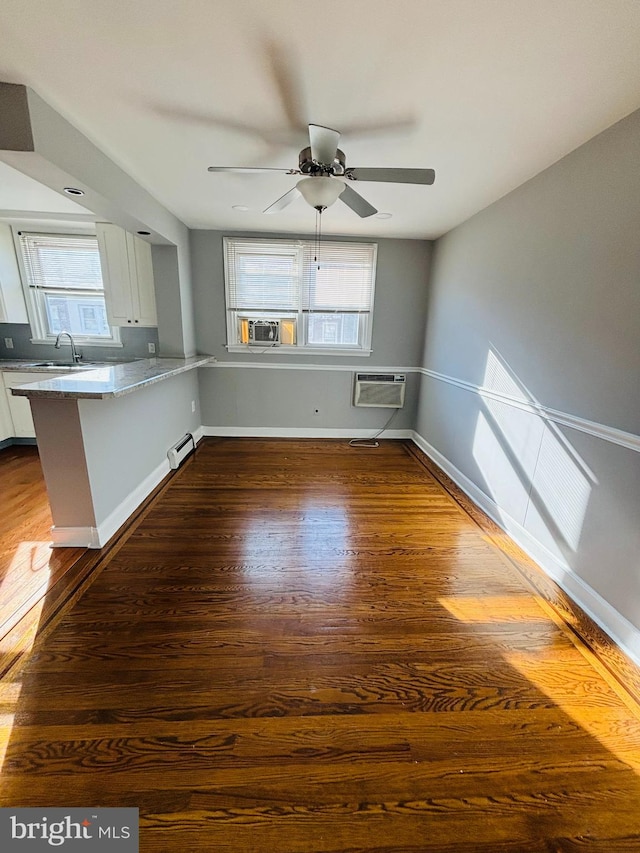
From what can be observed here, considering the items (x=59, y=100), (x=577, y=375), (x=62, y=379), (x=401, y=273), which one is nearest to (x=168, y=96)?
(x=59, y=100)

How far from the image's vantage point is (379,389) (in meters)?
4.24

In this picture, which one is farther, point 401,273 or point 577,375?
point 401,273

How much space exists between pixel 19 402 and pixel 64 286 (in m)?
1.40

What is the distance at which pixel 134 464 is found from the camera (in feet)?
8.49

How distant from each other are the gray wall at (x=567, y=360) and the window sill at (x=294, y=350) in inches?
57.5

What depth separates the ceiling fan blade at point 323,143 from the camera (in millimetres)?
1523

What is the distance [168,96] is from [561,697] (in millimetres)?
3178

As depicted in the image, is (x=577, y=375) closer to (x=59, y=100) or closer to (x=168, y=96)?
(x=168, y=96)

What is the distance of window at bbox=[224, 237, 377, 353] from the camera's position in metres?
3.79

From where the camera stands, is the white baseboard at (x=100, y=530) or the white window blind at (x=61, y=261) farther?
the white window blind at (x=61, y=261)

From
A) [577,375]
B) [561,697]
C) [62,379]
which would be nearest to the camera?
[561,697]

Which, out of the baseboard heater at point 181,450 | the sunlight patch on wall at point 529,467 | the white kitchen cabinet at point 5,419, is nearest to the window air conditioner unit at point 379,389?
the sunlight patch on wall at point 529,467

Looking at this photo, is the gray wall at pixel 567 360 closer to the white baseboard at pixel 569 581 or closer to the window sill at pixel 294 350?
the white baseboard at pixel 569 581

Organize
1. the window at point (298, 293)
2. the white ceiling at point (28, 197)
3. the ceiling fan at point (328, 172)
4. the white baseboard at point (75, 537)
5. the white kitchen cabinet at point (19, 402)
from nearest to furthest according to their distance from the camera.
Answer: the ceiling fan at point (328, 172)
the white baseboard at point (75, 537)
the white ceiling at point (28, 197)
the white kitchen cabinet at point (19, 402)
the window at point (298, 293)
